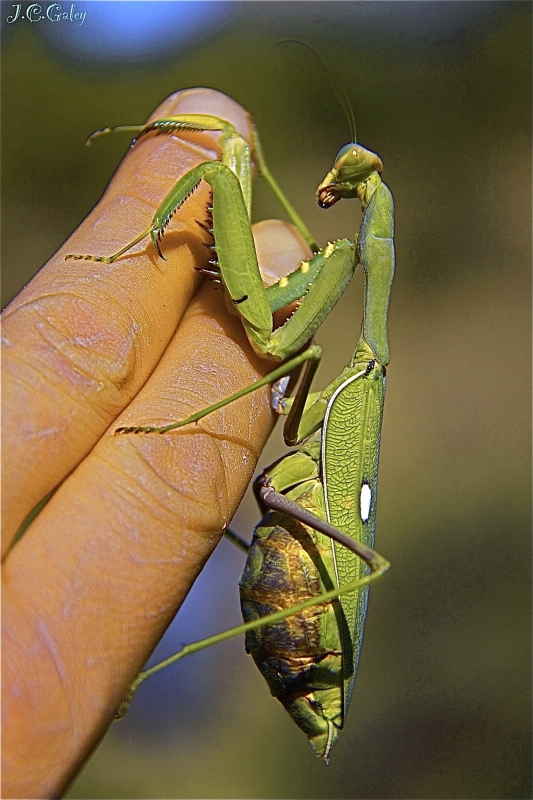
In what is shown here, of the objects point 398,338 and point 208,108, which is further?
point 398,338

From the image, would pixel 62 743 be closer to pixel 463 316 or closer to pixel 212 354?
pixel 212 354

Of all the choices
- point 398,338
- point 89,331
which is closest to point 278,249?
point 89,331

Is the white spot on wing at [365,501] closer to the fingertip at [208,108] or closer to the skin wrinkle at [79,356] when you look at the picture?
the skin wrinkle at [79,356]

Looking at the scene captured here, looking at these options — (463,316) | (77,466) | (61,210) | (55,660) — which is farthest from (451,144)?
(55,660)

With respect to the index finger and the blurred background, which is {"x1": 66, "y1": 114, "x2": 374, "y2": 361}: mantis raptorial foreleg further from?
the blurred background

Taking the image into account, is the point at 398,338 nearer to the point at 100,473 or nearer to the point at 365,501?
the point at 365,501

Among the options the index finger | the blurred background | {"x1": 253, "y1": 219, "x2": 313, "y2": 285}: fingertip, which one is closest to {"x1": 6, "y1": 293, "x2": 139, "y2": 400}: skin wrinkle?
the index finger
